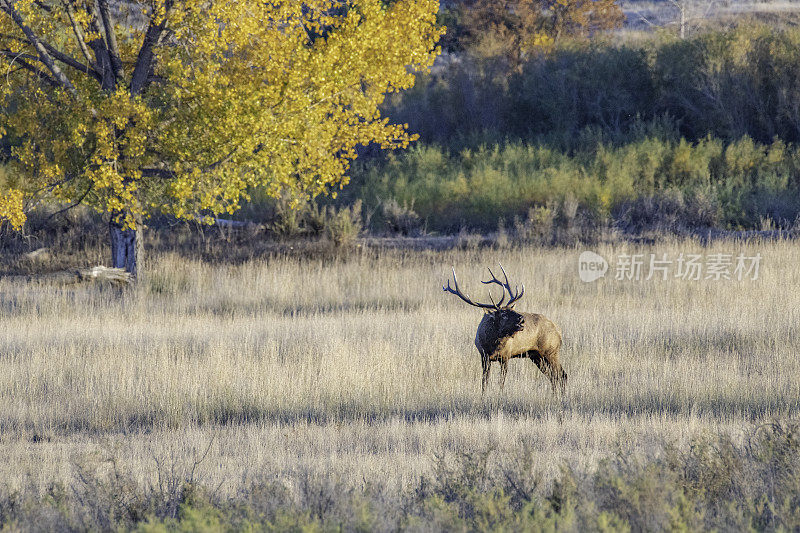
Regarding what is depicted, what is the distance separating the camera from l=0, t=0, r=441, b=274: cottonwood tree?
13.8 meters

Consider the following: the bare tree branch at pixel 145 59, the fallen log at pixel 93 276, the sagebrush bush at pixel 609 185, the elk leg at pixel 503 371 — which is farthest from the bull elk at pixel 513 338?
the sagebrush bush at pixel 609 185

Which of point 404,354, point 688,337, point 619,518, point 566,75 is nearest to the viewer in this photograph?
point 619,518

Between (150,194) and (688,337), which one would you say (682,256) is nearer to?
(688,337)

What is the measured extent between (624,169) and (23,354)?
15898 mm

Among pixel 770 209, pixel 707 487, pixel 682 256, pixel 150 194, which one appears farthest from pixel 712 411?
pixel 770 209

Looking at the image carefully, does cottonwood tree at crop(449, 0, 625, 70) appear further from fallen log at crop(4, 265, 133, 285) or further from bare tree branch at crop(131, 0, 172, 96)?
fallen log at crop(4, 265, 133, 285)

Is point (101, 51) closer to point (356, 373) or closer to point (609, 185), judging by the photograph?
point (356, 373)

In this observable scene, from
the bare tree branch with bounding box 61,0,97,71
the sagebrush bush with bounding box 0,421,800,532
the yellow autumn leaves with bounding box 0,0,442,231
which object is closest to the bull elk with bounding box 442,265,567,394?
the sagebrush bush with bounding box 0,421,800,532

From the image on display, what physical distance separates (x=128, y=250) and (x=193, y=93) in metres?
4.00

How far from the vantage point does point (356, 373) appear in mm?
9828

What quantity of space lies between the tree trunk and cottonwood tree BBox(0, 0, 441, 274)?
0.89m

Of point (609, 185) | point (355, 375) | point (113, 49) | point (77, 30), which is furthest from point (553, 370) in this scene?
point (609, 185)

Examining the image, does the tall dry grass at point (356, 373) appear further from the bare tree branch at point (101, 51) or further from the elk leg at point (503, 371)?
the bare tree branch at point (101, 51)

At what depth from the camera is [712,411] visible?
27.8 feet
